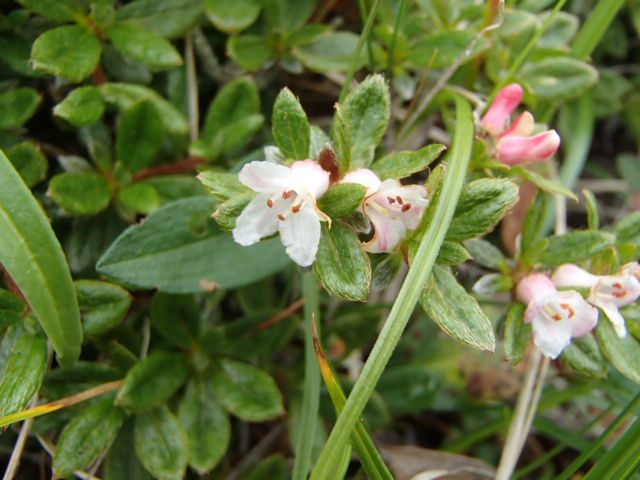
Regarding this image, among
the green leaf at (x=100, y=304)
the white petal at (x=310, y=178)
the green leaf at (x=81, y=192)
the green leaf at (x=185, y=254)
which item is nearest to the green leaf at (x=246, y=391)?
the green leaf at (x=185, y=254)

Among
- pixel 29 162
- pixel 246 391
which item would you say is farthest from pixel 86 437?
pixel 29 162

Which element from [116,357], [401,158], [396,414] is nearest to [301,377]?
[396,414]

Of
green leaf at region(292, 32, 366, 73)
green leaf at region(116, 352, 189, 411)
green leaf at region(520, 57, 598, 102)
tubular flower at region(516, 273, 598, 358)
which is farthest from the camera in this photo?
green leaf at region(520, 57, 598, 102)

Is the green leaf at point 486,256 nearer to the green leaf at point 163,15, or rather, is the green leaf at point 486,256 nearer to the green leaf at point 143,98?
the green leaf at point 143,98

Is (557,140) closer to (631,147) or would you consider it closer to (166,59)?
(166,59)

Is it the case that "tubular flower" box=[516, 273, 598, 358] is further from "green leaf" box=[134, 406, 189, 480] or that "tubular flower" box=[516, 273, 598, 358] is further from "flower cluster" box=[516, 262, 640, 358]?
"green leaf" box=[134, 406, 189, 480]

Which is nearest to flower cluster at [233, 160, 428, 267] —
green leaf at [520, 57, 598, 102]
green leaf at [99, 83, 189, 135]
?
green leaf at [99, 83, 189, 135]
